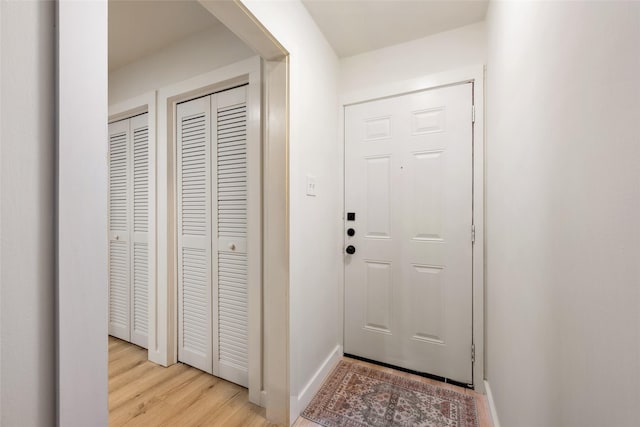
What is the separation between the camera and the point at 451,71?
175 centimetres

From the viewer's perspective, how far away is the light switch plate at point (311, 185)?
63.9 inches

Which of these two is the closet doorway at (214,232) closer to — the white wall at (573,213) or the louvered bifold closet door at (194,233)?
the louvered bifold closet door at (194,233)

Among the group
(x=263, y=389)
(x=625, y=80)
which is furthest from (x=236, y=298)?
(x=625, y=80)

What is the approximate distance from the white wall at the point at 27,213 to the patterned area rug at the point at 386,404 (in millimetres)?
1345

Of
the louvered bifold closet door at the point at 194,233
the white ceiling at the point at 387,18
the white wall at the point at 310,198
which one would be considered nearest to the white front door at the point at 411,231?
the white wall at the point at 310,198

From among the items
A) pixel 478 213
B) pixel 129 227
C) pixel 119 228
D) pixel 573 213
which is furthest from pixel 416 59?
pixel 119 228

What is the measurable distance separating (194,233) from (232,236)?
0.37m

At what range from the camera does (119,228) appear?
2.39 meters

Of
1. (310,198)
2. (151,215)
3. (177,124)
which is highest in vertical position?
(177,124)

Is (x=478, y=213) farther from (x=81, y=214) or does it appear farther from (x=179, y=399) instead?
(x=179, y=399)

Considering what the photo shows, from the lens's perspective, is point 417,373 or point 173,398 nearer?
point 173,398

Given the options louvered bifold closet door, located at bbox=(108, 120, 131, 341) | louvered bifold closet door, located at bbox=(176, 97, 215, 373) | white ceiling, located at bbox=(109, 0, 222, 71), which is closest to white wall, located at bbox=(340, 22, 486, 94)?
white ceiling, located at bbox=(109, 0, 222, 71)

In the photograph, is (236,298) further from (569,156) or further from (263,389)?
(569,156)

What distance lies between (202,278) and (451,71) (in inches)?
87.7
